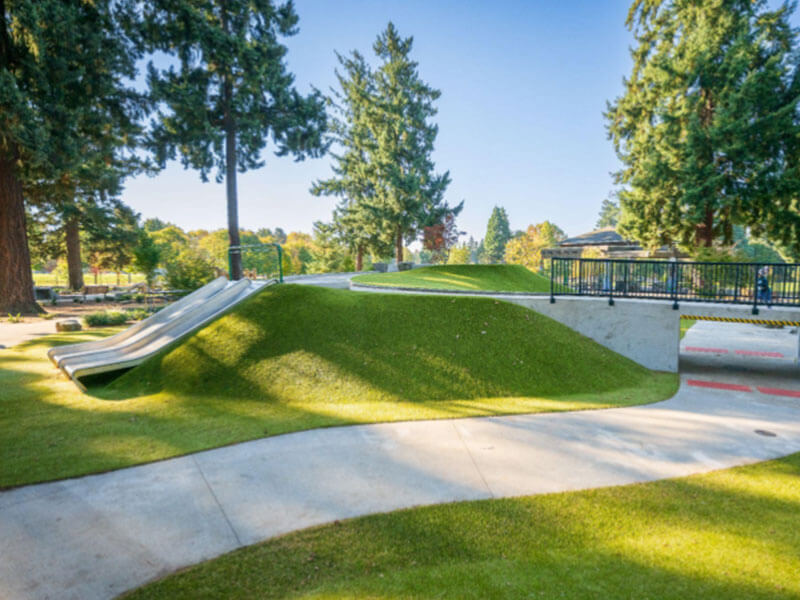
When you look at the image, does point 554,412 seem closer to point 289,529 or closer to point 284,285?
point 289,529

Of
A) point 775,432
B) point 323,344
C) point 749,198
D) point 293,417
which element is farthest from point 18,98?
point 749,198

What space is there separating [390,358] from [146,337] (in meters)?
6.28

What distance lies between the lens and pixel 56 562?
3.37 m

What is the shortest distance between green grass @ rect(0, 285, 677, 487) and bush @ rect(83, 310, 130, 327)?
492cm

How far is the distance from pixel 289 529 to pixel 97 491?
2.38 m

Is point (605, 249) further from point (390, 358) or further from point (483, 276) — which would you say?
point (390, 358)

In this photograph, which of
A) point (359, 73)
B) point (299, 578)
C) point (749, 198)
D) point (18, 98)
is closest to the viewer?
point (299, 578)

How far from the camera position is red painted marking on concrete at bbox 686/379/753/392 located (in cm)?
894

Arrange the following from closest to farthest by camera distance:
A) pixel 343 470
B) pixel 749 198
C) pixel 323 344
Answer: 1. pixel 343 470
2. pixel 323 344
3. pixel 749 198

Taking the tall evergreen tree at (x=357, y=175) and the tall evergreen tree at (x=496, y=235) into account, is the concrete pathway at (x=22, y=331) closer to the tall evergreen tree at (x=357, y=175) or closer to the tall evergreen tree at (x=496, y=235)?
the tall evergreen tree at (x=357, y=175)

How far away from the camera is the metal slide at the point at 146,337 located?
899 centimetres

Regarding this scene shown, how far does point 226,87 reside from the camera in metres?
19.3

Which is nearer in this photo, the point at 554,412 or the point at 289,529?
the point at 289,529

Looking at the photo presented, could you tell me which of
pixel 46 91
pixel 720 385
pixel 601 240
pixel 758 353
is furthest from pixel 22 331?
pixel 601 240
